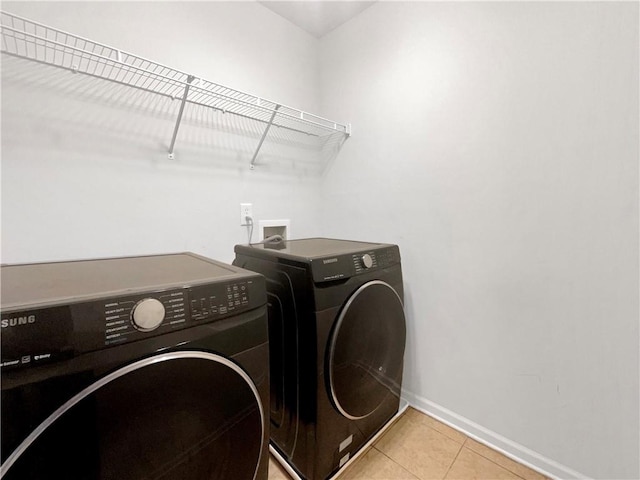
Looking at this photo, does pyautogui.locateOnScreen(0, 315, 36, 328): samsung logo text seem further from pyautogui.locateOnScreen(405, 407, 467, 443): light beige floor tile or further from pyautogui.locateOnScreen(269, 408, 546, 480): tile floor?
pyautogui.locateOnScreen(405, 407, 467, 443): light beige floor tile

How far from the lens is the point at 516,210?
45.2 inches

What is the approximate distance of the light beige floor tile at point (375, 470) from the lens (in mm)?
1110

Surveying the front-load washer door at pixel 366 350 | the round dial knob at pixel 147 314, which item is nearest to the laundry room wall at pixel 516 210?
the front-load washer door at pixel 366 350

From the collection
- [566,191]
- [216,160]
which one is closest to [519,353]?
[566,191]

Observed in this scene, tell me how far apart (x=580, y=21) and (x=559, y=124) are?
34 cm

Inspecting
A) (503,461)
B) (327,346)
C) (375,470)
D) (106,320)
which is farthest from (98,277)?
(503,461)

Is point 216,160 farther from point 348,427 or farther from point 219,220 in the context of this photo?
point 348,427

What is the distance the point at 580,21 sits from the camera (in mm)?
970

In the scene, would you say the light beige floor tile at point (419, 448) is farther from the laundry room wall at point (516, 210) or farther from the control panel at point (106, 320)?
the control panel at point (106, 320)

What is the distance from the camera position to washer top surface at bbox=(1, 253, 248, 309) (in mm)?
543

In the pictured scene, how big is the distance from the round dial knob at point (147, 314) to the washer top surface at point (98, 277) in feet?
0.14

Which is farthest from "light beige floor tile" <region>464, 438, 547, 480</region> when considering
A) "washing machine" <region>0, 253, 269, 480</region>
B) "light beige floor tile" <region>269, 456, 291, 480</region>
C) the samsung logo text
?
the samsung logo text

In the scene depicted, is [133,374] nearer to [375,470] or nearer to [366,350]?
[366,350]

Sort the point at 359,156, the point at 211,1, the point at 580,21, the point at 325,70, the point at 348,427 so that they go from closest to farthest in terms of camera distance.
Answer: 1. the point at 580,21
2. the point at 348,427
3. the point at 211,1
4. the point at 359,156
5. the point at 325,70
